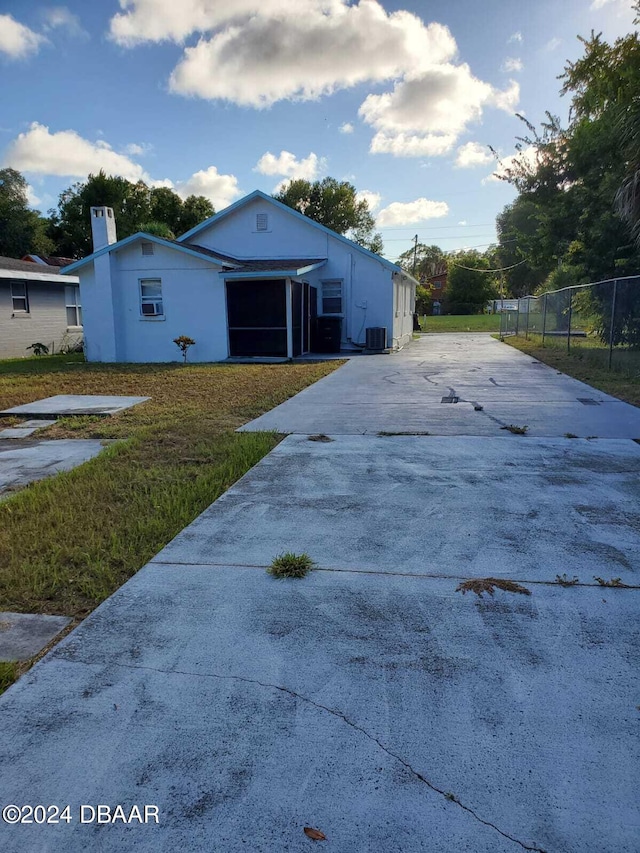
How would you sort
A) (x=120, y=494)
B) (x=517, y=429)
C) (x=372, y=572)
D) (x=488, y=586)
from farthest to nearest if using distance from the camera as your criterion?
(x=517, y=429)
(x=120, y=494)
(x=372, y=572)
(x=488, y=586)

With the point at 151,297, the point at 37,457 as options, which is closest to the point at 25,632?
the point at 37,457

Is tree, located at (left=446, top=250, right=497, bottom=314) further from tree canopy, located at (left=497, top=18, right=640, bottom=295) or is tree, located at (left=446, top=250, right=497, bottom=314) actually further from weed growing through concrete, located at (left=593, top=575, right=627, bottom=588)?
weed growing through concrete, located at (left=593, top=575, right=627, bottom=588)

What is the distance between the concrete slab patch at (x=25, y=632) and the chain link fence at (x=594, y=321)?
11316 millimetres

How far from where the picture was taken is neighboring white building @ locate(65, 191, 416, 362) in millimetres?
16188

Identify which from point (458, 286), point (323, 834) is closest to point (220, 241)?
point (323, 834)

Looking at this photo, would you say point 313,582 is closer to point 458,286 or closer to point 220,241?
point 220,241

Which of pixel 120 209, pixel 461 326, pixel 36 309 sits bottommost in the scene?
pixel 461 326

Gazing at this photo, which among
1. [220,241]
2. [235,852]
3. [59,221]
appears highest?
[59,221]

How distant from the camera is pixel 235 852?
1544 millimetres

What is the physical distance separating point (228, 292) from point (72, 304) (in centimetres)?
867

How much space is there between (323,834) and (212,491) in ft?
10.7

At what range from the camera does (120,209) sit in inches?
1502

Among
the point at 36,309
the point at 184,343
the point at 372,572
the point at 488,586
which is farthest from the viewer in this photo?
the point at 36,309

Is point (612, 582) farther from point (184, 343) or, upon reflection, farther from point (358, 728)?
point (184, 343)
